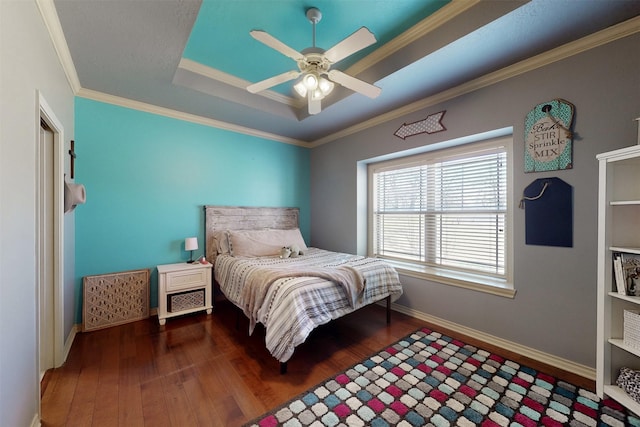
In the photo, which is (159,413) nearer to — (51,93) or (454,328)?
(51,93)

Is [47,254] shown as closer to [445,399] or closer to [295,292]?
[295,292]

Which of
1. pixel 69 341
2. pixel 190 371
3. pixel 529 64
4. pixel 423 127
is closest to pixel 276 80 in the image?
pixel 423 127

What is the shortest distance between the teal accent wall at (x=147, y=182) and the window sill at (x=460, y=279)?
2.38 meters

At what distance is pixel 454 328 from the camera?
8.52 ft

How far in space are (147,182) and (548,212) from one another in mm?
3996

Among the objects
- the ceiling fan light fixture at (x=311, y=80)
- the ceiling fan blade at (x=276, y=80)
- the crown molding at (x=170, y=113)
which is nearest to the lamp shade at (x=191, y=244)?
the crown molding at (x=170, y=113)

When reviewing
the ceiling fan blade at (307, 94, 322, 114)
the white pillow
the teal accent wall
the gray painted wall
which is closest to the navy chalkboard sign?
the gray painted wall

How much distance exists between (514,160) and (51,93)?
3.67m

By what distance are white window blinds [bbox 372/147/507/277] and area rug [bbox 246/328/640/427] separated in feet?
3.36

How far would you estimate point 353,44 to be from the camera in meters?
1.58

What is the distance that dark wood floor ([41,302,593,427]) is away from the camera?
1.54 meters

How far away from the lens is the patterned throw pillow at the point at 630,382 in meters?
1.46

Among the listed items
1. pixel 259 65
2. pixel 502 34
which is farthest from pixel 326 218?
pixel 502 34

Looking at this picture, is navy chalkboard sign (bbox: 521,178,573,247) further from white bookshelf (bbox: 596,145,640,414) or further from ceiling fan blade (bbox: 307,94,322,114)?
ceiling fan blade (bbox: 307,94,322,114)
